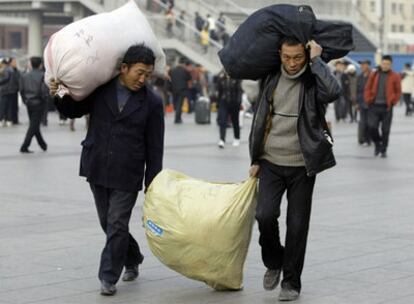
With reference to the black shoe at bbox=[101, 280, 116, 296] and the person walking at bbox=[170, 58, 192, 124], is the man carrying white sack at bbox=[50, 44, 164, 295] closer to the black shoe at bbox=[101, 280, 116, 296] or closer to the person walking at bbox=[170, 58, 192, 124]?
the black shoe at bbox=[101, 280, 116, 296]

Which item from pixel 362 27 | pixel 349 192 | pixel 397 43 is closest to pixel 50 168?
pixel 349 192

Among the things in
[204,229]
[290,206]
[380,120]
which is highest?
[290,206]

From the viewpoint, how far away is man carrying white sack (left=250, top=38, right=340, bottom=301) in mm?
7137

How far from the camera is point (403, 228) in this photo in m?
10.4

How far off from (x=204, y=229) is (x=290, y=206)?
1.77 ft

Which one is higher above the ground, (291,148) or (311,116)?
(311,116)

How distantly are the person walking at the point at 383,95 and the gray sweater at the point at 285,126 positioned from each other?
38.6 feet

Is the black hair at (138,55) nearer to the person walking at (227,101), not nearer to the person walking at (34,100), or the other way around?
the person walking at (34,100)

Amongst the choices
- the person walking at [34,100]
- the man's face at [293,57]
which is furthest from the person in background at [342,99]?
the man's face at [293,57]

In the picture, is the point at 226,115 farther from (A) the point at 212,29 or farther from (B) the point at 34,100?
(A) the point at 212,29

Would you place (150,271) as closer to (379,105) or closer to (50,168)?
(50,168)

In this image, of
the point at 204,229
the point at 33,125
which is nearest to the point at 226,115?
the point at 33,125

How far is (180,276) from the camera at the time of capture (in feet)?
26.5

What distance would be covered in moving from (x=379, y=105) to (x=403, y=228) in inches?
344
